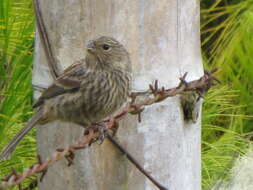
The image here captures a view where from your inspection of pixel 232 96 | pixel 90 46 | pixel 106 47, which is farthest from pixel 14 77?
pixel 232 96

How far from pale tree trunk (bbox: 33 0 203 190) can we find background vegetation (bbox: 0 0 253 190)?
24.0 inches

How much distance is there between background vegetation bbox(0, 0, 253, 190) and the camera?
9.19ft

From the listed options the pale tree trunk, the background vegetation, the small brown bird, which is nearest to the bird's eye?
the small brown bird

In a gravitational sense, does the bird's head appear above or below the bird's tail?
above

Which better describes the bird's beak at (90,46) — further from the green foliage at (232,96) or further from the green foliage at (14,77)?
the green foliage at (232,96)

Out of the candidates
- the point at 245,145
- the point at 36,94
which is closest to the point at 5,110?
the point at 36,94

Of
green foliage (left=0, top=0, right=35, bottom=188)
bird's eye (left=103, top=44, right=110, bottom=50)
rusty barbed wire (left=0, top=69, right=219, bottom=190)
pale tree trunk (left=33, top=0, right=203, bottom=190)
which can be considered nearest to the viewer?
rusty barbed wire (left=0, top=69, right=219, bottom=190)

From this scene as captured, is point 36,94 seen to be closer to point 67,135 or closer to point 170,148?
point 67,135

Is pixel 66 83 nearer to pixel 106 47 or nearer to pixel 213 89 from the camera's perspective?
pixel 106 47

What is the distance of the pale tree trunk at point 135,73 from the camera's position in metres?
2.06

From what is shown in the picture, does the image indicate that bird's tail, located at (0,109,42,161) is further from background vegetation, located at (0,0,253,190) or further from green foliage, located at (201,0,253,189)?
green foliage, located at (201,0,253,189)

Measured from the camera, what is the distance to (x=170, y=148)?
2.15 meters

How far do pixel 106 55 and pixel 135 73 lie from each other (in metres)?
0.50

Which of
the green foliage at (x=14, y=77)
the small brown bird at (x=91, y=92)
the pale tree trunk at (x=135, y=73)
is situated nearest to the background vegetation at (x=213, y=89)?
the green foliage at (x=14, y=77)
